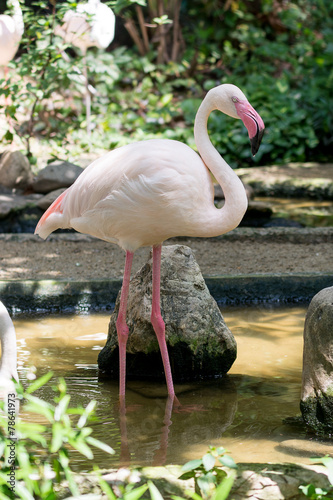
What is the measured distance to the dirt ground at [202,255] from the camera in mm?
5867

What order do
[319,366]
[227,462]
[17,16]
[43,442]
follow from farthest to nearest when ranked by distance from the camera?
[17,16] < [319,366] < [227,462] < [43,442]

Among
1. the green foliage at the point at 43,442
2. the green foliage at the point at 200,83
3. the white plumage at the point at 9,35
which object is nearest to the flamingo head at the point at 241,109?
the green foliage at the point at 43,442

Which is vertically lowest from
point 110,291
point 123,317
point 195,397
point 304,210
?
point 304,210

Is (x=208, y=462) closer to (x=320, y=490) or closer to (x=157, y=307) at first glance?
(x=320, y=490)

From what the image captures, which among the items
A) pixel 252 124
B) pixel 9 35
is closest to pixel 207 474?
pixel 252 124

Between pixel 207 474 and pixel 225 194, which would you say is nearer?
pixel 207 474

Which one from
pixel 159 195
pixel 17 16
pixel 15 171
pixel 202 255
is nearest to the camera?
pixel 159 195

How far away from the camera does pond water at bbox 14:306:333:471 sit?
3.01 metres

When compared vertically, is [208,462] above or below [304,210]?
above

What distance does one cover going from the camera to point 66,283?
521cm

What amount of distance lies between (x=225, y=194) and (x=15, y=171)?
Answer: 513cm

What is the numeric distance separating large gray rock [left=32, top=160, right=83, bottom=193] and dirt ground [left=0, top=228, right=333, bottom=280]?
1.06 metres

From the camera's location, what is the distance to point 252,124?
3.54 meters

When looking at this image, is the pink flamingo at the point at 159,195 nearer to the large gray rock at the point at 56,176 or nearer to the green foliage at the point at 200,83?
the large gray rock at the point at 56,176
